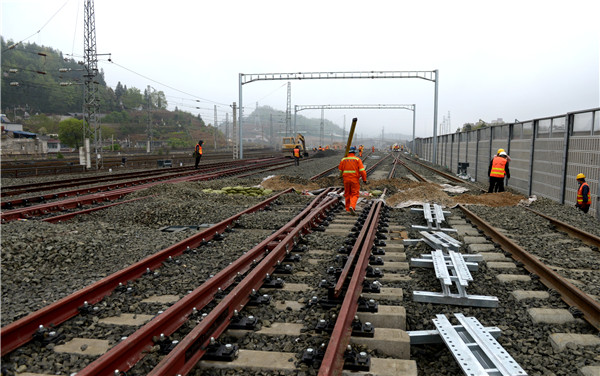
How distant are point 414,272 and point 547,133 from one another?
1033 centimetres

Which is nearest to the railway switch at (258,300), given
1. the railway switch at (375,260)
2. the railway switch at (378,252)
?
the railway switch at (375,260)

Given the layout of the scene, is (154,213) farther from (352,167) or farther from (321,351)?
(321,351)

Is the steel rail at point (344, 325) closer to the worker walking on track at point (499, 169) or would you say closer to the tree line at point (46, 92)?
the worker walking on track at point (499, 169)

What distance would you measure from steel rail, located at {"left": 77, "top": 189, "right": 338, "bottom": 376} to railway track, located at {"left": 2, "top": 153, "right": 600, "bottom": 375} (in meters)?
0.03

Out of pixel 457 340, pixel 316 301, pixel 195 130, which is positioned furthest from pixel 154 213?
pixel 195 130

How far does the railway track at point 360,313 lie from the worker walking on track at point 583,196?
3623 millimetres

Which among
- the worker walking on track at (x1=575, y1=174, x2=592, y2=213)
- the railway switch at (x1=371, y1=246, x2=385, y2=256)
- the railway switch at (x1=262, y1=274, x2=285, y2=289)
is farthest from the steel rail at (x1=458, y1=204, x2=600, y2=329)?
the worker walking on track at (x1=575, y1=174, x2=592, y2=213)

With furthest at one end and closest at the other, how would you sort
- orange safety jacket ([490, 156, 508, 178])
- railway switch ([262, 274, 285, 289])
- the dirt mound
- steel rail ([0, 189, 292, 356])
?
orange safety jacket ([490, 156, 508, 178]) < the dirt mound < railway switch ([262, 274, 285, 289]) < steel rail ([0, 189, 292, 356])

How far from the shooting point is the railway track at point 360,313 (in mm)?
3045

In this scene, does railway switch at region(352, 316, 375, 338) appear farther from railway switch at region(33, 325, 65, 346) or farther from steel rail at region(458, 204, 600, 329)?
railway switch at region(33, 325, 65, 346)

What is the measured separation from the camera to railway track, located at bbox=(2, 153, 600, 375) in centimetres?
304

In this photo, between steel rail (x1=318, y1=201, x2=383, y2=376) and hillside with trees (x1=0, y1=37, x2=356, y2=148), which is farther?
hillside with trees (x1=0, y1=37, x2=356, y2=148)

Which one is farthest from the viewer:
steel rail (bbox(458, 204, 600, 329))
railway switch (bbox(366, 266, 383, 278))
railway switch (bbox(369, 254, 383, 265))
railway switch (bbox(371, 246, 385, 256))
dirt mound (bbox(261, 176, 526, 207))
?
dirt mound (bbox(261, 176, 526, 207))

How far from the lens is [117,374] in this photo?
272 centimetres
